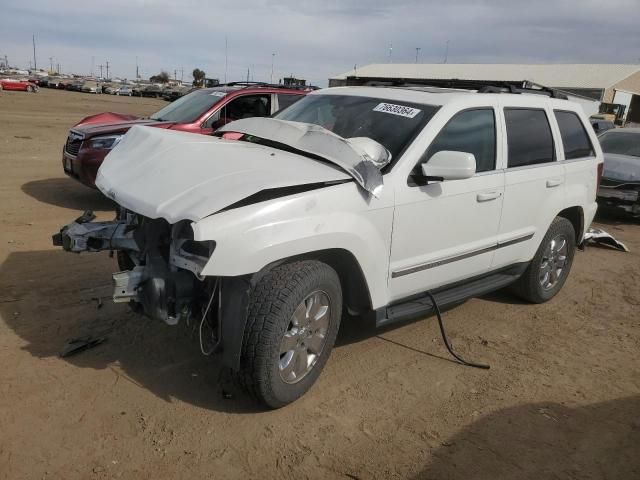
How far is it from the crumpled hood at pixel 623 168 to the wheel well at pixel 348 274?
7.80 m

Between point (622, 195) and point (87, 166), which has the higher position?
point (87, 166)

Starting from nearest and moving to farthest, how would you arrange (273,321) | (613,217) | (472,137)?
1. (273,321)
2. (472,137)
3. (613,217)

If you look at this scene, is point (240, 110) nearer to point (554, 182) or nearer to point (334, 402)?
point (554, 182)

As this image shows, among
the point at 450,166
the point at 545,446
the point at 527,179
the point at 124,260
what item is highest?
the point at 450,166

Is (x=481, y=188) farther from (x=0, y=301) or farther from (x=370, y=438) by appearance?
(x=0, y=301)

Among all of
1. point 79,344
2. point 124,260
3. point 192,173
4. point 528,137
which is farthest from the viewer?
point 528,137

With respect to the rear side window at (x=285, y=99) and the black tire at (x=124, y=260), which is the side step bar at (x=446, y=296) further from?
the rear side window at (x=285, y=99)

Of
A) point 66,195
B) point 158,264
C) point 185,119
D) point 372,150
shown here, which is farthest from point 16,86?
point 372,150

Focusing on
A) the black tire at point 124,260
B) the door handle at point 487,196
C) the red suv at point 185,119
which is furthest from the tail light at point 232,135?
the red suv at point 185,119

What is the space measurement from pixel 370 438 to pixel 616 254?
602 centimetres

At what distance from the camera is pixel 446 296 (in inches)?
164

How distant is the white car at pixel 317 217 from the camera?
2.97 meters

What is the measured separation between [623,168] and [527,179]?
624 cm

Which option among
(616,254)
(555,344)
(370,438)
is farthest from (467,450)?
(616,254)
